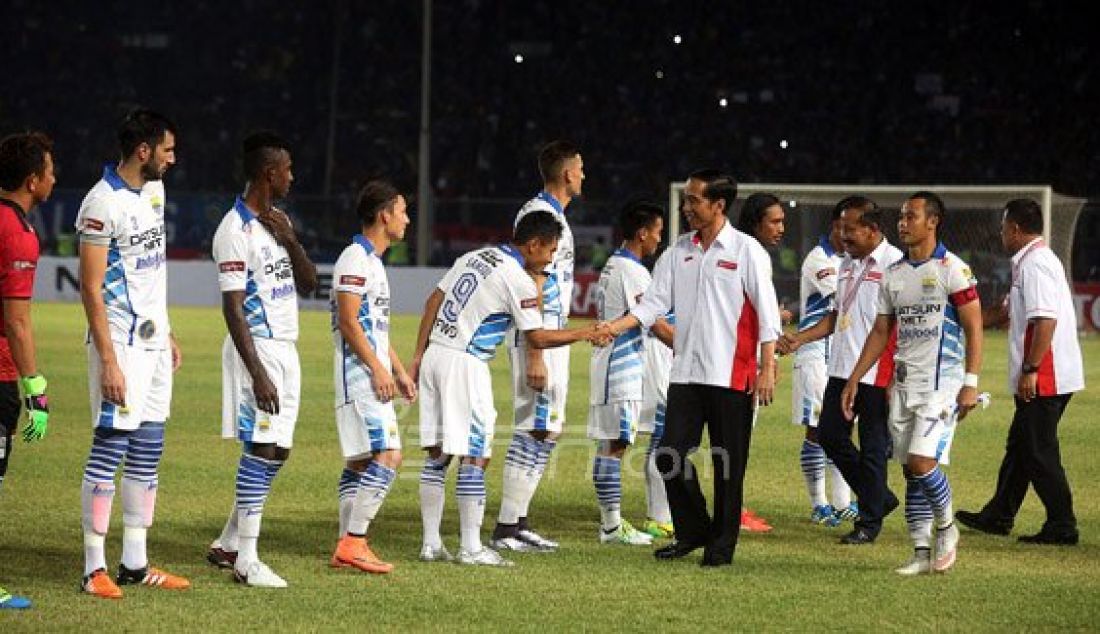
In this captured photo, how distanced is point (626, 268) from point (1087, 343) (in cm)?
2156

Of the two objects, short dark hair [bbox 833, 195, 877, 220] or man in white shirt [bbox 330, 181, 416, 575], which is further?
short dark hair [bbox 833, 195, 877, 220]

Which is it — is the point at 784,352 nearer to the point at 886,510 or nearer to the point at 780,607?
the point at 886,510

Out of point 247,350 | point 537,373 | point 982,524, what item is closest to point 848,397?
point 982,524

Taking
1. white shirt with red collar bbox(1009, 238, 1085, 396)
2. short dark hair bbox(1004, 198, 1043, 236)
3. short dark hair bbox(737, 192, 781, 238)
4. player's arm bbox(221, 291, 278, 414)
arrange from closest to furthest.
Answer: player's arm bbox(221, 291, 278, 414), white shirt with red collar bbox(1009, 238, 1085, 396), short dark hair bbox(1004, 198, 1043, 236), short dark hair bbox(737, 192, 781, 238)

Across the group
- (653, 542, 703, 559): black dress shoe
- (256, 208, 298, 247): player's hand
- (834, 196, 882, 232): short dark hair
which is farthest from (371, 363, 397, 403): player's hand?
(834, 196, 882, 232): short dark hair

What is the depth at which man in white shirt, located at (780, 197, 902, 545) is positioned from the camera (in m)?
10.8

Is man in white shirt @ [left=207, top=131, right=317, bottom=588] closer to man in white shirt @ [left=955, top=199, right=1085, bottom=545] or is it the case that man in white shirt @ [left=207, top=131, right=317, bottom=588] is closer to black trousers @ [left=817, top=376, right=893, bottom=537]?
black trousers @ [left=817, top=376, right=893, bottom=537]

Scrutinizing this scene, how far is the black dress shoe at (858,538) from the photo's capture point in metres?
10.7

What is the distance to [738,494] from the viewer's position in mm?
9766

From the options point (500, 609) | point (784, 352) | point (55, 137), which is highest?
point (55, 137)

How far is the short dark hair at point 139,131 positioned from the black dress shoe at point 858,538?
194 inches

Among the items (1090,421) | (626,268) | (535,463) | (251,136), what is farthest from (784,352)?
(1090,421)

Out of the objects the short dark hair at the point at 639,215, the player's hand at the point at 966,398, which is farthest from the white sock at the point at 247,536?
the player's hand at the point at 966,398

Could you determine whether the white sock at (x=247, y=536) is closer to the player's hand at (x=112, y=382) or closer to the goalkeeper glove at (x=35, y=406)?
the player's hand at (x=112, y=382)
